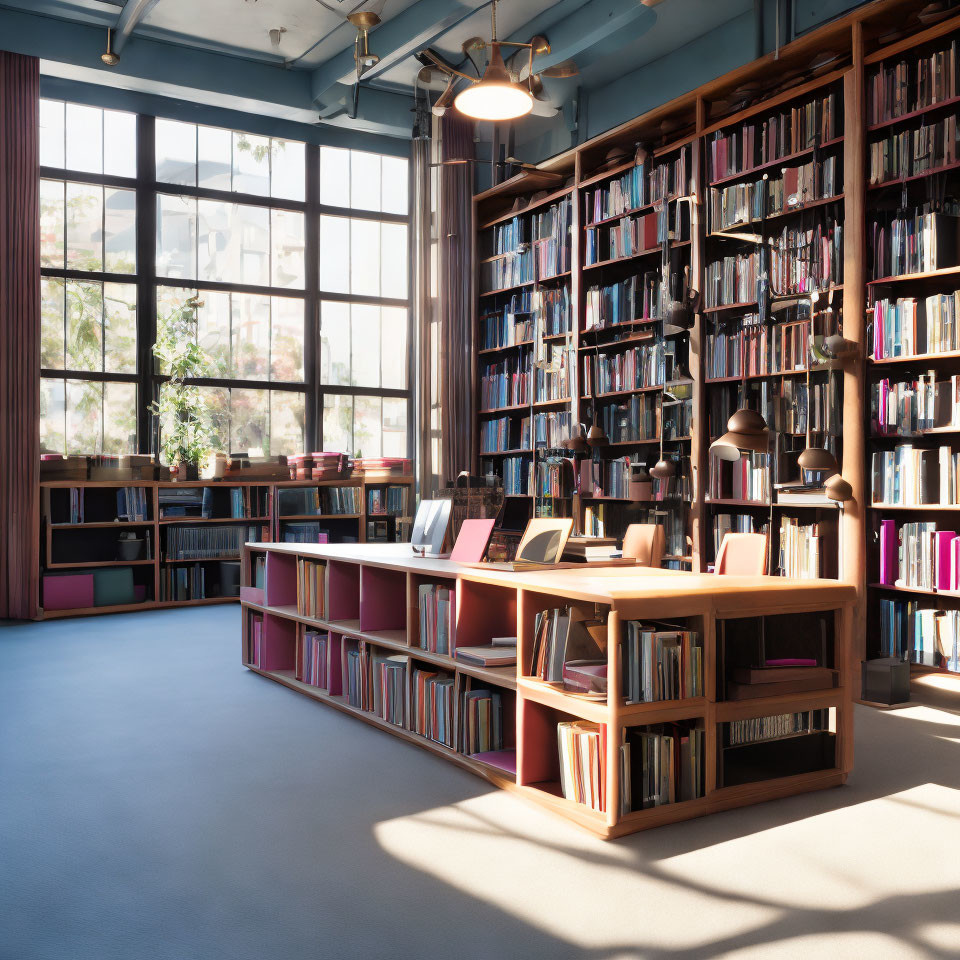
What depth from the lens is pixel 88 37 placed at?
26.5 ft

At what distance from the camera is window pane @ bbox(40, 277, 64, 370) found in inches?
329

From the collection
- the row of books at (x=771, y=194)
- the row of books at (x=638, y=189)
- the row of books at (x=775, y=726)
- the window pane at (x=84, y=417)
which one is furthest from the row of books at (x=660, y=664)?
the window pane at (x=84, y=417)

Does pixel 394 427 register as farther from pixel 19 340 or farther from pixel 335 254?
pixel 19 340

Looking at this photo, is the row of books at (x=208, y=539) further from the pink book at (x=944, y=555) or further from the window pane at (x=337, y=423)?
the pink book at (x=944, y=555)

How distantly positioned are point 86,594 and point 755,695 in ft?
21.0

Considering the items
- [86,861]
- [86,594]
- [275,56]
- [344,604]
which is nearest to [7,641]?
[86,594]

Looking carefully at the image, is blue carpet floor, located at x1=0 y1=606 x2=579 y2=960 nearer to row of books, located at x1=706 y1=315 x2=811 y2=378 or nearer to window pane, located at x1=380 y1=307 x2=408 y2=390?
row of books, located at x1=706 y1=315 x2=811 y2=378

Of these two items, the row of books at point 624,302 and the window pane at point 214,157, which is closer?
the row of books at point 624,302

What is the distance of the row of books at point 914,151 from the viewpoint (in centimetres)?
517

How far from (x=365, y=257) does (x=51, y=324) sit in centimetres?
320

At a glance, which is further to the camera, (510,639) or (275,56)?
(275,56)

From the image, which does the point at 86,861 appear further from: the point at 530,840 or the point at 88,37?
the point at 88,37

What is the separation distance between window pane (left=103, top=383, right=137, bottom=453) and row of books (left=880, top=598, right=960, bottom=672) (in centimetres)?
661

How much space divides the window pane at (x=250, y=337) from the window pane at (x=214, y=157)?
43.6 inches
